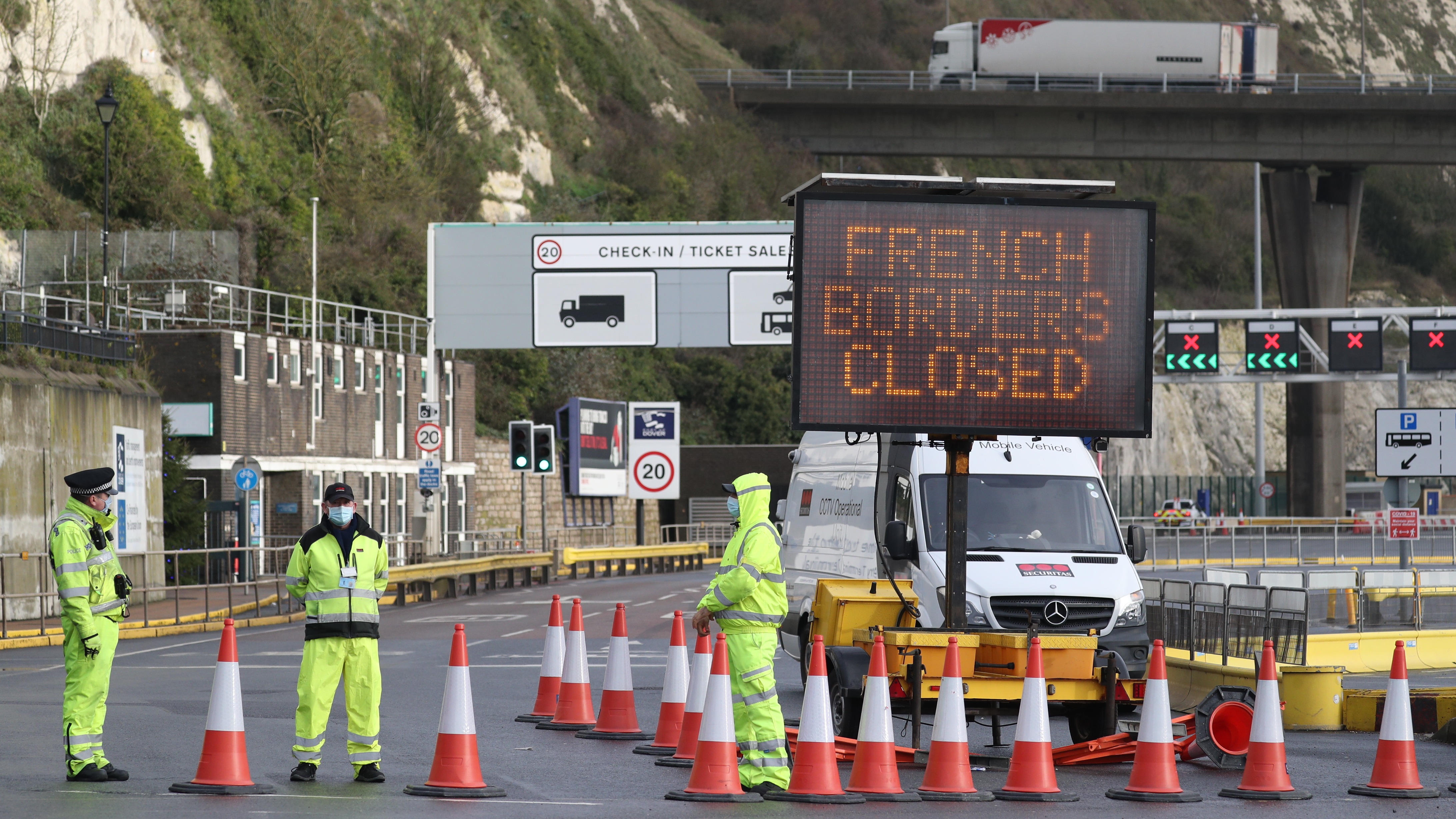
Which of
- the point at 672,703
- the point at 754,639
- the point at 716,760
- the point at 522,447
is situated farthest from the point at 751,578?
the point at 522,447

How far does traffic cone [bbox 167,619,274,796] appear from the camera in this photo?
11.1 meters

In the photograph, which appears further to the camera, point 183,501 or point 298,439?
point 298,439

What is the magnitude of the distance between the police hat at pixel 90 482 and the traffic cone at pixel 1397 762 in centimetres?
797

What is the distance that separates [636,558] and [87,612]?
125 feet

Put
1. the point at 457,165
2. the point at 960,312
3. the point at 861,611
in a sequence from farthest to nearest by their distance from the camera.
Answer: the point at 457,165, the point at 861,611, the point at 960,312

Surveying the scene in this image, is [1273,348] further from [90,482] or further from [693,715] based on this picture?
[90,482]

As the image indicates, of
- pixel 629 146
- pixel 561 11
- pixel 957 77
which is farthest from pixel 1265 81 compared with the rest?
pixel 561 11

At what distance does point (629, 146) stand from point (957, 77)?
49.3 ft

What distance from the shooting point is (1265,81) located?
70188 millimetres

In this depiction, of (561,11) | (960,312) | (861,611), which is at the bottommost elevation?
(861,611)

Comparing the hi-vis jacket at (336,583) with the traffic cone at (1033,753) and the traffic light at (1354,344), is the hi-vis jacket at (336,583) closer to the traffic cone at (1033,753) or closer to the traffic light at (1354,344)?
the traffic cone at (1033,753)

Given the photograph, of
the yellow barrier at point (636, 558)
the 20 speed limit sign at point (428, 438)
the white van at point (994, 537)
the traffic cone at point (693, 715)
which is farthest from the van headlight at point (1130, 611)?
the yellow barrier at point (636, 558)

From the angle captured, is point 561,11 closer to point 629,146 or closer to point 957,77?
point 629,146

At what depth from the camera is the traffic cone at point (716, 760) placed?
35.9 ft
